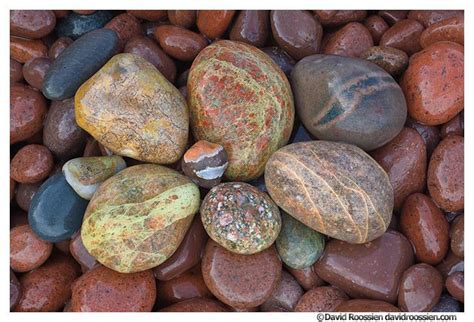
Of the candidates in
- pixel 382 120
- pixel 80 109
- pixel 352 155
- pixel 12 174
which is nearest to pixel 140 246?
pixel 80 109

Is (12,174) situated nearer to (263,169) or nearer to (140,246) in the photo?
(140,246)

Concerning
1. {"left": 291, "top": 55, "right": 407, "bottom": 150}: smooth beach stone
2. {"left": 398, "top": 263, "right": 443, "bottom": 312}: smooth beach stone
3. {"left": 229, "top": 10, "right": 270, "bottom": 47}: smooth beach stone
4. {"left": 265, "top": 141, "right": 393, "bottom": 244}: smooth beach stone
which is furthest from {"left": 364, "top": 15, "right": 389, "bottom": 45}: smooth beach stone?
{"left": 398, "top": 263, "right": 443, "bottom": 312}: smooth beach stone

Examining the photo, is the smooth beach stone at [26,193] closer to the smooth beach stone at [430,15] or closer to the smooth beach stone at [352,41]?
the smooth beach stone at [352,41]

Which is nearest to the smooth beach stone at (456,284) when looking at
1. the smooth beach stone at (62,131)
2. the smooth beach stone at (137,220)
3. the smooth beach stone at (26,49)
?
the smooth beach stone at (137,220)

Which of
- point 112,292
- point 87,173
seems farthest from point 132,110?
point 112,292

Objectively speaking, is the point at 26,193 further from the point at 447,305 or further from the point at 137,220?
the point at 447,305

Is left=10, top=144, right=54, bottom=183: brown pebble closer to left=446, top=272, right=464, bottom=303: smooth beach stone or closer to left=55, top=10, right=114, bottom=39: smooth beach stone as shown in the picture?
left=55, top=10, right=114, bottom=39: smooth beach stone
